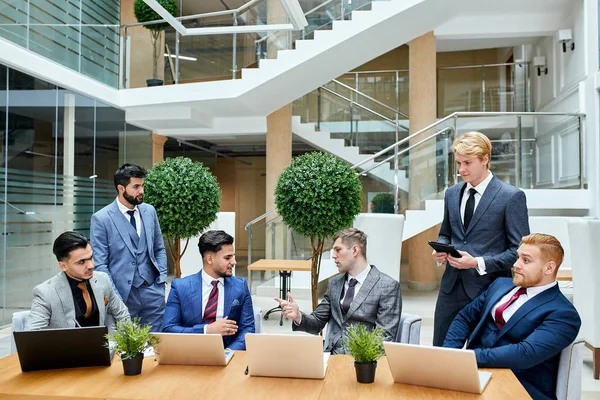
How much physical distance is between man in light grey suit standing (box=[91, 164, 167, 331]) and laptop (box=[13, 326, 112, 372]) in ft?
4.73

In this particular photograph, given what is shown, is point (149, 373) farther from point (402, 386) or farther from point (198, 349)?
point (402, 386)

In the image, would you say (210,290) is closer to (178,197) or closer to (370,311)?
(370,311)

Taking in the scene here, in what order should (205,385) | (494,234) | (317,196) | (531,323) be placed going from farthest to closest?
(317,196)
(494,234)
(531,323)
(205,385)

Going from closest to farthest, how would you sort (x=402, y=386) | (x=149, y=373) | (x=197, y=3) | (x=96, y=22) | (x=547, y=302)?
(x=402, y=386) < (x=149, y=373) < (x=547, y=302) < (x=96, y=22) < (x=197, y=3)

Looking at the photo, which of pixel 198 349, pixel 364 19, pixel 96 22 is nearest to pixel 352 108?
pixel 364 19

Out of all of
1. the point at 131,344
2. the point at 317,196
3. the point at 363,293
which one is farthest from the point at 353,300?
the point at 317,196

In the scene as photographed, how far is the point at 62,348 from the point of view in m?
2.19

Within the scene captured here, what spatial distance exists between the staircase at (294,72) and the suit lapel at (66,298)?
6.37 metres

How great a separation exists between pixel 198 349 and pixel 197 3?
12.9 m

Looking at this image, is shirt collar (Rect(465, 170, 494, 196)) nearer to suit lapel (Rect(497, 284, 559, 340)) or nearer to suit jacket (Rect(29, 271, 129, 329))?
suit lapel (Rect(497, 284, 559, 340))

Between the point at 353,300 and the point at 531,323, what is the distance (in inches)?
35.3

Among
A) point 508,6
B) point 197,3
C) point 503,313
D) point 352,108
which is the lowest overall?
point 503,313

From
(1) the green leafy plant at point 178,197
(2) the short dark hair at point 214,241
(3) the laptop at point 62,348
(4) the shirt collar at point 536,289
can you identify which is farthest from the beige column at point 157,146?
(4) the shirt collar at point 536,289

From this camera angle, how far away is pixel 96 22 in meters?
9.28
